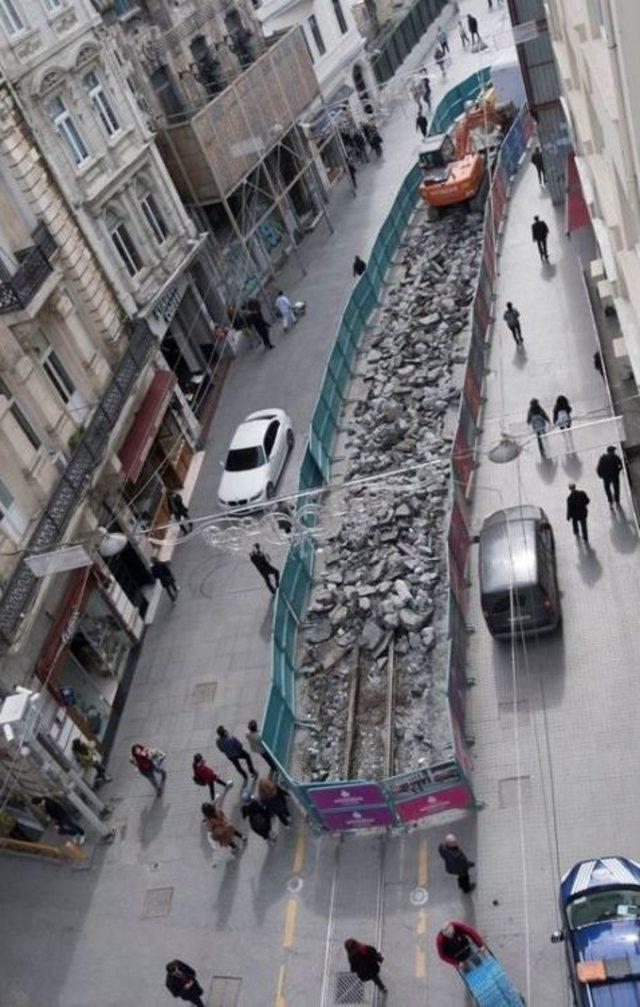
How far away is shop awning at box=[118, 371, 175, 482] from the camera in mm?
23797

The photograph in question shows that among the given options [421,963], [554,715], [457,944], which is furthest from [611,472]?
[421,963]

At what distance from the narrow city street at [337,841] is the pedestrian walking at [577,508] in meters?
0.63

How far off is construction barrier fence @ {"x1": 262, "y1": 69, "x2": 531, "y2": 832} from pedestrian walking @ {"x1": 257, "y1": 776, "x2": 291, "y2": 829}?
381mm

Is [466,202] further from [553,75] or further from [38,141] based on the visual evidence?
[38,141]

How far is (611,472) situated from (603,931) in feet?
31.0

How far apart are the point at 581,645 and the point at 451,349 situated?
12.4 metres

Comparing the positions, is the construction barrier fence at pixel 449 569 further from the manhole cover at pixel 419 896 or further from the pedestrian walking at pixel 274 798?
the manhole cover at pixel 419 896

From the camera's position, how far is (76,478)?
21156mm

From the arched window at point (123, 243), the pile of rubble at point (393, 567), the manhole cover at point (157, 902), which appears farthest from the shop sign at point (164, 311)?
the manhole cover at point (157, 902)

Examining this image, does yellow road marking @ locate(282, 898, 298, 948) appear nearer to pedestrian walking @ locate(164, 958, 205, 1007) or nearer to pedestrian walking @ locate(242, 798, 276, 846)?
pedestrian walking @ locate(242, 798, 276, 846)

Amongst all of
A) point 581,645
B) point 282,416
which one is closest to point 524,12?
point 282,416

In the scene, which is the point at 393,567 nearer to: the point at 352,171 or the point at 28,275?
the point at 28,275

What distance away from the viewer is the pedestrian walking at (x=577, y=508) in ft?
61.8

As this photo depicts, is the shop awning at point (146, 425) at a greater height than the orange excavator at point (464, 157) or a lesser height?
lesser
